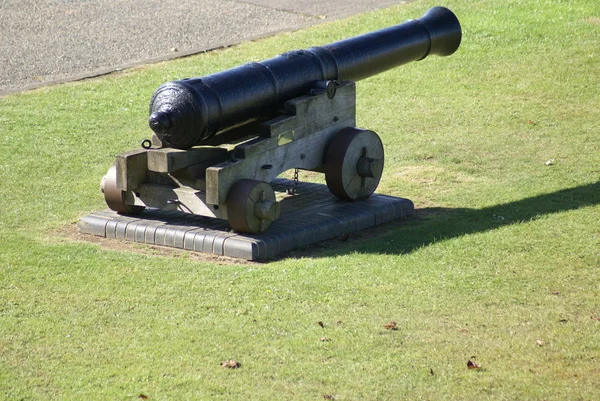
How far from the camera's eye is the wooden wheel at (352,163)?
9.95 m

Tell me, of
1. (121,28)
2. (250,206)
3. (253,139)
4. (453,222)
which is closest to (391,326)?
(250,206)

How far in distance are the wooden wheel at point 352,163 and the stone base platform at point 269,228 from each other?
0.14m

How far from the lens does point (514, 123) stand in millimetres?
13812

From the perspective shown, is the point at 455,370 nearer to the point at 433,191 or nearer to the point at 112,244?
the point at 112,244

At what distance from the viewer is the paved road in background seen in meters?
16.4

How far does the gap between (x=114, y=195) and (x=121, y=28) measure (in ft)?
30.2

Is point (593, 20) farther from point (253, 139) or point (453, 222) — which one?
point (253, 139)

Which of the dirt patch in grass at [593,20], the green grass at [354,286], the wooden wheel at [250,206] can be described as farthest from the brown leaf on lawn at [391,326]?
the dirt patch in grass at [593,20]

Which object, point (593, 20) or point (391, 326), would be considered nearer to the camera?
point (391, 326)

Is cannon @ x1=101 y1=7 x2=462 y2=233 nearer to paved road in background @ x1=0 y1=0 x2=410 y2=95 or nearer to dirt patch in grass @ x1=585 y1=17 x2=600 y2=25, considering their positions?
paved road in background @ x1=0 y1=0 x2=410 y2=95

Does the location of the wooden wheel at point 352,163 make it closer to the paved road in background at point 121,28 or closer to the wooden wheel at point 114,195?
the wooden wheel at point 114,195

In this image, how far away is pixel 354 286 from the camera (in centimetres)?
822

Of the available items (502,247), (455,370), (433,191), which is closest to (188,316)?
(455,370)

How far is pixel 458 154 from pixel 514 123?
1.50m
